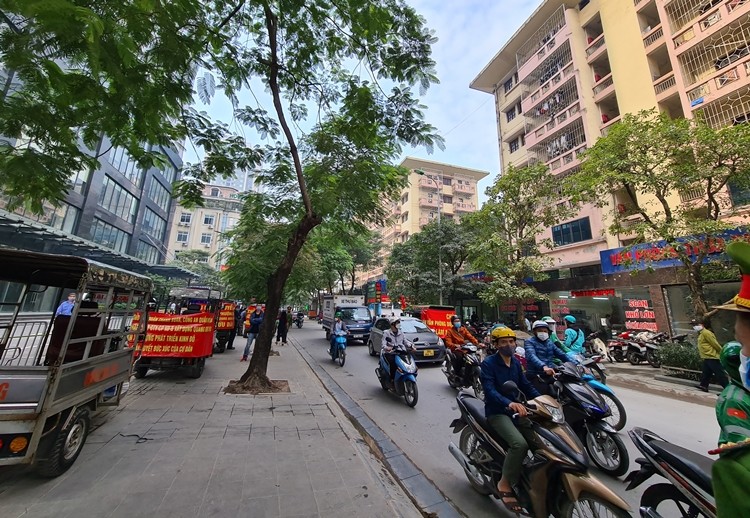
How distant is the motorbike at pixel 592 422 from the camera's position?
354 cm

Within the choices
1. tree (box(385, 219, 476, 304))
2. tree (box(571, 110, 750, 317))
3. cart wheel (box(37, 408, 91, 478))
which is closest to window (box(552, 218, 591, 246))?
tree (box(385, 219, 476, 304))

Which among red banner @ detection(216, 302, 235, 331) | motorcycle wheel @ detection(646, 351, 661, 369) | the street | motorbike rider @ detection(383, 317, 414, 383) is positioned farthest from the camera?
red banner @ detection(216, 302, 235, 331)

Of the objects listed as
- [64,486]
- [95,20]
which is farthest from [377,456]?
[95,20]

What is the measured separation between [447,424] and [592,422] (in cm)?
208

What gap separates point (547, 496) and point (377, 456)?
7.04ft

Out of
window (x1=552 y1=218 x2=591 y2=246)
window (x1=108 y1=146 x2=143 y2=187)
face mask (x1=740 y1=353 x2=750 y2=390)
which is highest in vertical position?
window (x1=108 y1=146 x2=143 y2=187)

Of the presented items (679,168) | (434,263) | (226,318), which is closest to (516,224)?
(679,168)

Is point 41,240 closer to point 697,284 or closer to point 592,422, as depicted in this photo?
point 592,422

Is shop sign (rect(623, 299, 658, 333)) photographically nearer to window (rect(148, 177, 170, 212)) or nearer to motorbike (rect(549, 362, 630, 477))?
motorbike (rect(549, 362, 630, 477))

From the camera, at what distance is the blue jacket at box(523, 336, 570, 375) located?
184 inches

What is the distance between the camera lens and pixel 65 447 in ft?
10.1

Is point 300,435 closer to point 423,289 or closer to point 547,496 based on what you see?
point 547,496

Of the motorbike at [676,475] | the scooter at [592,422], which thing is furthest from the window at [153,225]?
the motorbike at [676,475]

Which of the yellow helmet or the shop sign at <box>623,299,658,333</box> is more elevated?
the shop sign at <box>623,299,658,333</box>
